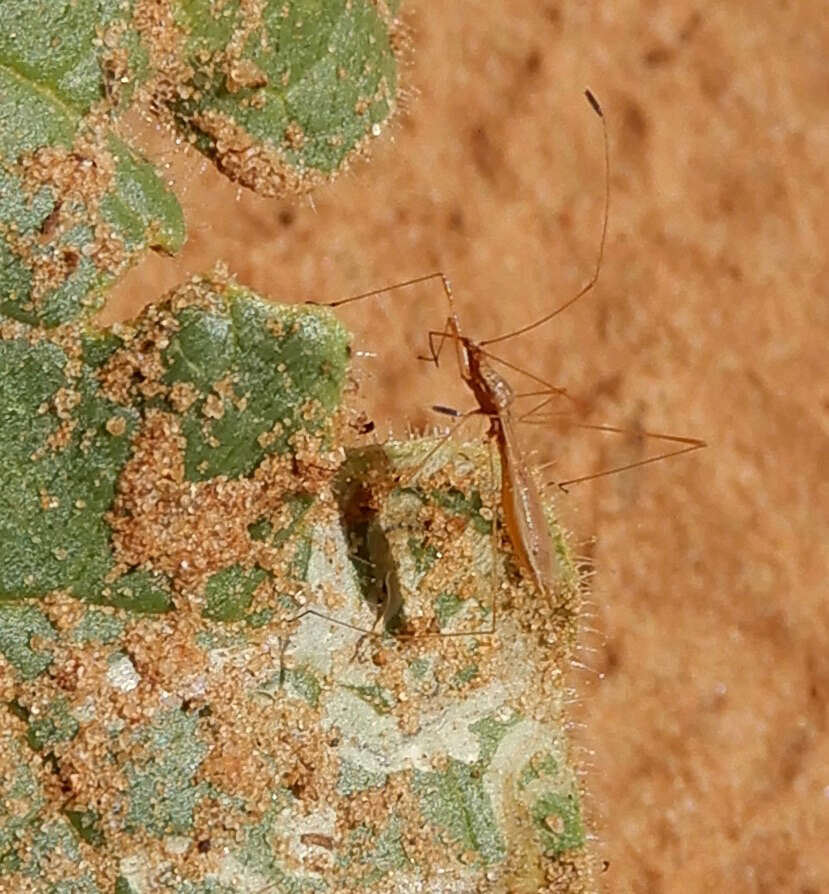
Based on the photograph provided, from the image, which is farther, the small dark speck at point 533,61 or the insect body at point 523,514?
the small dark speck at point 533,61

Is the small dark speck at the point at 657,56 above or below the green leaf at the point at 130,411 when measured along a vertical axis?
above

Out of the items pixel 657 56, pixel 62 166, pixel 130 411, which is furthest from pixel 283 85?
pixel 657 56

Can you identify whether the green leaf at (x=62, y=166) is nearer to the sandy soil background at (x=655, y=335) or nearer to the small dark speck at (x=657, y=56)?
the sandy soil background at (x=655, y=335)

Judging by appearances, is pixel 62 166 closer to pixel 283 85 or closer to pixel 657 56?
pixel 283 85

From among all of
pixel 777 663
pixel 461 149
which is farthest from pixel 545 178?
pixel 777 663

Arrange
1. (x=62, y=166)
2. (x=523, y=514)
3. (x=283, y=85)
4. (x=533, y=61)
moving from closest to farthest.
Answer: (x=62, y=166) < (x=283, y=85) < (x=523, y=514) < (x=533, y=61)

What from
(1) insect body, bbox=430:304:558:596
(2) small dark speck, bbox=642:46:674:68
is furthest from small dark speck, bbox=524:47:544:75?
(1) insect body, bbox=430:304:558:596

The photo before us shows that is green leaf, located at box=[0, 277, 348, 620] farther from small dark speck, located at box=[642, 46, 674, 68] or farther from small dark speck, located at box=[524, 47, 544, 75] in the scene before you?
small dark speck, located at box=[642, 46, 674, 68]

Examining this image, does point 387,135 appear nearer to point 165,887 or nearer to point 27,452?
point 27,452

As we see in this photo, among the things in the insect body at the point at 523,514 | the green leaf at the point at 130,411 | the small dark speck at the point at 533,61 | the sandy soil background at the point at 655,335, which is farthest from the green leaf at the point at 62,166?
the small dark speck at the point at 533,61
